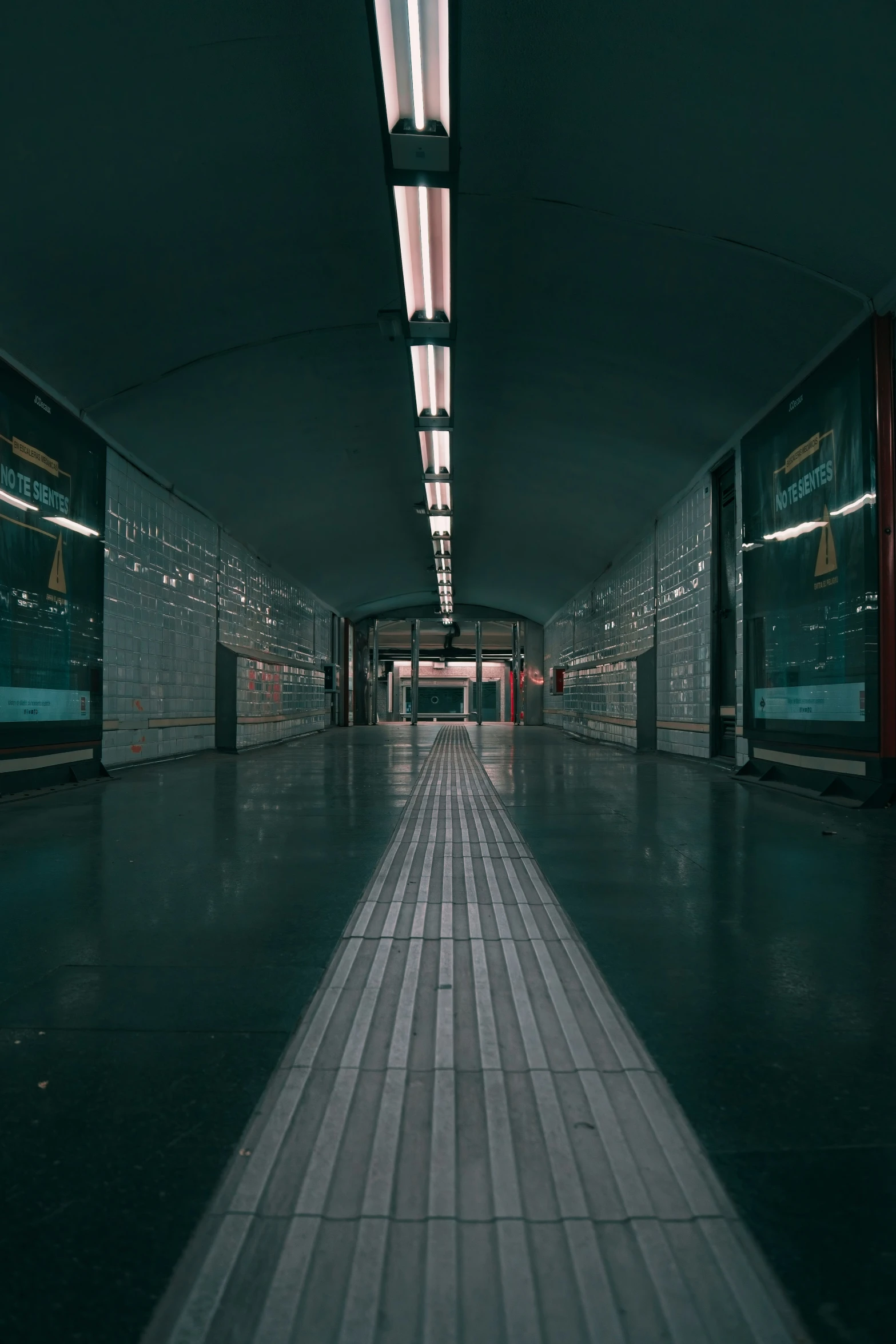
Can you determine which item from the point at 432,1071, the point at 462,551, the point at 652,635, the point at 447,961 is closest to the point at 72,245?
the point at 447,961

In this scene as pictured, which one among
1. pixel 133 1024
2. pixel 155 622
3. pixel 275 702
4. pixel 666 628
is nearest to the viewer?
pixel 133 1024

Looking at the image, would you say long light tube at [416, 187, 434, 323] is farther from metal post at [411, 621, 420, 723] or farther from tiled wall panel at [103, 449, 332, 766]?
metal post at [411, 621, 420, 723]

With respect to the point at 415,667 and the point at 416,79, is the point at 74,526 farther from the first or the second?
the point at 415,667

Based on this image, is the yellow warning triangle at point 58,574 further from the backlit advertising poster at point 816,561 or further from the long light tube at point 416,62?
the backlit advertising poster at point 816,561

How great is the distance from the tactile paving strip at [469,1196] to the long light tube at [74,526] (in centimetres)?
691

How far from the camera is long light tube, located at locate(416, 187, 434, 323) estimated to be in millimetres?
5457

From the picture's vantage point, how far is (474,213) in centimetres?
590

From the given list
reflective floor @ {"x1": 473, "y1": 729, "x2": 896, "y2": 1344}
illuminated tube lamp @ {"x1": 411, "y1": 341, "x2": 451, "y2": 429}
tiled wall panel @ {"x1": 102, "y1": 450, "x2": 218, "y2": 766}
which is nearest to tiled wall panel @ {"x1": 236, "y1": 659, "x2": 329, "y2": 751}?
tiled wall panel @ {"x1": 102, "y1": 450, "x2": 218, "y2": 766}

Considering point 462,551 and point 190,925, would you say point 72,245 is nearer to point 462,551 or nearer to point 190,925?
point 190,925

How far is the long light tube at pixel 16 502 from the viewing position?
22.2ft

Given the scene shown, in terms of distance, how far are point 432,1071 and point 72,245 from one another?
6388 millimetres

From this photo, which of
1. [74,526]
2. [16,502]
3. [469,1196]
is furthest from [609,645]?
[469,1196]

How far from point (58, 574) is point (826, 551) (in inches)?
295

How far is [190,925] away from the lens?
299 centimetres
